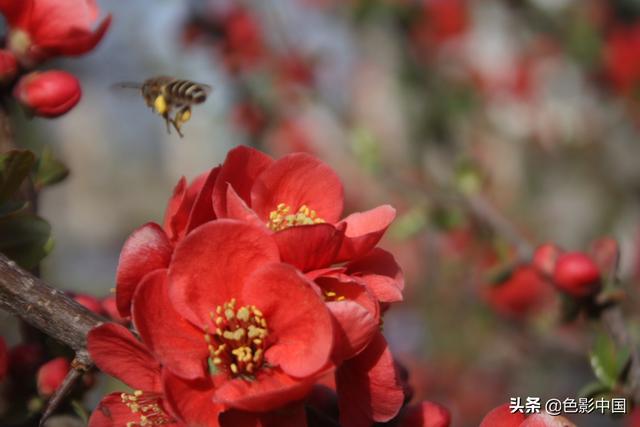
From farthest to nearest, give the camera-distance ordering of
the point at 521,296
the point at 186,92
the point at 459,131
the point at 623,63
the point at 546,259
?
the point at 459,131 < the point at 623,63 < the point at 521,296 < the point at 546,259 < the point at 186,92

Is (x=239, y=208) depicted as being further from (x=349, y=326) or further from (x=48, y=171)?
(x=48, y=171)

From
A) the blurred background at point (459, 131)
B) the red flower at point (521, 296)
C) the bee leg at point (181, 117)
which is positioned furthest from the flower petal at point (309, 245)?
the red flower at point (521, 296)

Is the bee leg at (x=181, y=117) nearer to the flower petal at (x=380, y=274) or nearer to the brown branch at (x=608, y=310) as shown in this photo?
the flower petal at (x=380, y=274)

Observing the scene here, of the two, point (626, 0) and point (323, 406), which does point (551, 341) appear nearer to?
point (323, 406)

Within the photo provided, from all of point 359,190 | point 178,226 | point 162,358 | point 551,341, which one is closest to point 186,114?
point 178,226

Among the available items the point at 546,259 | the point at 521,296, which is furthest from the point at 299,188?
the point at 521,296
